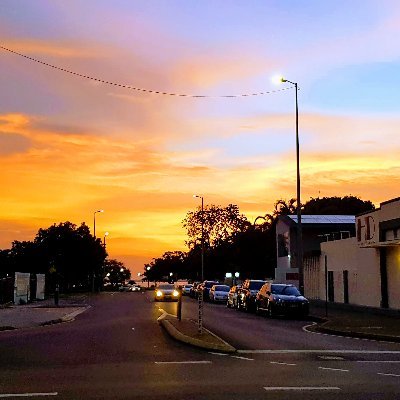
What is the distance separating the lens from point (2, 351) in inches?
666

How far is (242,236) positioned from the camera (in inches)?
3314

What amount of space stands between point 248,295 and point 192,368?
25882 mm

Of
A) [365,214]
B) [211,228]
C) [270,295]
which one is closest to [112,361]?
[270,295]

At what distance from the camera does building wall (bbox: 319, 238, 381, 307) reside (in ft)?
119

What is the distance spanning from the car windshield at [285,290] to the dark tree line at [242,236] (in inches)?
1865

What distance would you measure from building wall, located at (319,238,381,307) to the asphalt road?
15.6 meters

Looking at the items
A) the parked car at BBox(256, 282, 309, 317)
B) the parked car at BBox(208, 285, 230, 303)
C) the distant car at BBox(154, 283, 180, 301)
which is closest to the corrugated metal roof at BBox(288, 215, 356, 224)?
the parked car at BBox(208, 285, 230, 303)

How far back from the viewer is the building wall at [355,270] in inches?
1430

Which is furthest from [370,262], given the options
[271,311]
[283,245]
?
[283,245]

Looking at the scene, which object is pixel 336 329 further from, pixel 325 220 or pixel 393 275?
pixel 325 220

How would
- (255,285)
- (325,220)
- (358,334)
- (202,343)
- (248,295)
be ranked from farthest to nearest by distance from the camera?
1. (325,220)
2. (255,285)
3. (248,295)
4. (358,334)
5. (202,343)

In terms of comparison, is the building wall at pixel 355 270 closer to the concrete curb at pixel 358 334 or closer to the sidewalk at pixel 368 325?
the sidewalk at pixel 368 325

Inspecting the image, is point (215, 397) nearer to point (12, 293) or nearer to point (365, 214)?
point (365, 214)

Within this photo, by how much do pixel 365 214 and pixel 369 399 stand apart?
28.3 m
